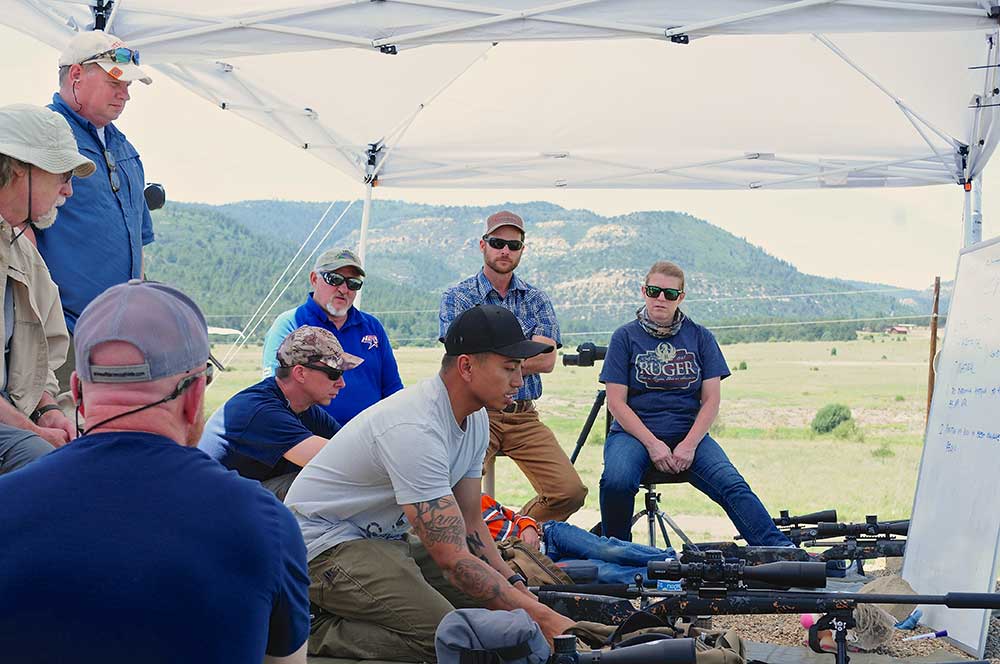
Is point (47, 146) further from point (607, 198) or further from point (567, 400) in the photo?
point (607, 198)

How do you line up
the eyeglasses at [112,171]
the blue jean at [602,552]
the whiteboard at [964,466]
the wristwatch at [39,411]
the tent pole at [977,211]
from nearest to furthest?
the wristwatch at [39,411]
the eyeglasses at [112,171]
the whiteboard at [964,466]
the blue jean at [602,552]
the tent pole at [977,211]

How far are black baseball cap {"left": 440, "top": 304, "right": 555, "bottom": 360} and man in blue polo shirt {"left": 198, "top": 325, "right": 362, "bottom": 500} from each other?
3.03 ft

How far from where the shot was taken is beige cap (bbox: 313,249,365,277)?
5129 mm

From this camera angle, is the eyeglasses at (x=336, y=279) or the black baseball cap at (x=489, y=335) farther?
the eyeglasses at (x=336, y=279)

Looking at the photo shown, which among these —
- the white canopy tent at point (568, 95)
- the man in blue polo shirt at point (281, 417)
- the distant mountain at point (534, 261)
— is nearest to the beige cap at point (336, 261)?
the white canopy tent at point (568, 95)

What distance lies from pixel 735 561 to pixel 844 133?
5.01 m

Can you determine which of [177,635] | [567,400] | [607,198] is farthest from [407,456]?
[607,198]

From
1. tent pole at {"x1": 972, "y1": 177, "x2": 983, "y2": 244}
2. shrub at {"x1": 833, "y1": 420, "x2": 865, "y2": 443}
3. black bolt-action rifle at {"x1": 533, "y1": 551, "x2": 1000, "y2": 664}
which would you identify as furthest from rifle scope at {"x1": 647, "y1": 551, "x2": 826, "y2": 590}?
shrub at {"x1": 833, "y1": 420, "x2": 865, "y2": 443}

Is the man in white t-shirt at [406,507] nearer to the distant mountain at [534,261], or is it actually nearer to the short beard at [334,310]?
the short beard at [334,310]

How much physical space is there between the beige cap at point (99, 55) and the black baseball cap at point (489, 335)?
5.21 ft

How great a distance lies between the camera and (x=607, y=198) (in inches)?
1683

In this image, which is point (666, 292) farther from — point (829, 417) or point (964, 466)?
point (829, 417)

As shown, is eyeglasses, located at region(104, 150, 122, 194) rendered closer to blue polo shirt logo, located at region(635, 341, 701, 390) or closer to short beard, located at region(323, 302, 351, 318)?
short beard, located at region(323, 302, 351, 318)

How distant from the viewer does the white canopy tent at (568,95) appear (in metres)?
4.93
